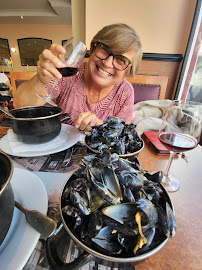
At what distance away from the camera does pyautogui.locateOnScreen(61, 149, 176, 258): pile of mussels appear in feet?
0.64

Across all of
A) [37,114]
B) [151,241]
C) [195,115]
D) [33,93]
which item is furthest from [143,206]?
[33,93]

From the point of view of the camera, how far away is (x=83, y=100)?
101 cm

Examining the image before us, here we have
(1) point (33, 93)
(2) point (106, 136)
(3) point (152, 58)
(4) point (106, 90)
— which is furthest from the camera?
(3) point (152, 58)

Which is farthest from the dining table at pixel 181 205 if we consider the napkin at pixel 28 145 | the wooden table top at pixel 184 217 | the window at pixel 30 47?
the window at pixel 30 47

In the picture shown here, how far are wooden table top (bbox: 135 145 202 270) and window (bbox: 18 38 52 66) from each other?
9.97 meters

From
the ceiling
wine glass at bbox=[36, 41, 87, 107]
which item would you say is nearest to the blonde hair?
wine glass at bbox=[36, 41, 87, 107]

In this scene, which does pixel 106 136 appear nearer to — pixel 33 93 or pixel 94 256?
pixel 94 256

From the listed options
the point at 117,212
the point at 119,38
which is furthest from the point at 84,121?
the point at 119,38

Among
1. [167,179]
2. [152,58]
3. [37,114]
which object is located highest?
[152,58]

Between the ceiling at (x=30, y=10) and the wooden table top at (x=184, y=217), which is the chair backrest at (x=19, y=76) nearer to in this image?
the wooden table top at (x=184, y=217)

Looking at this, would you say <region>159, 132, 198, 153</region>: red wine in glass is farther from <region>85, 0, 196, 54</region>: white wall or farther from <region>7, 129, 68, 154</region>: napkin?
<region>85, 0, 196, 54</region>: white wall

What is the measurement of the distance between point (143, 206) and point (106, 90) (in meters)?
0.95

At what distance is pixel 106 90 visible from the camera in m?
1.06

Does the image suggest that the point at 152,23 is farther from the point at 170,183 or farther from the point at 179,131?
the point at 170,183
